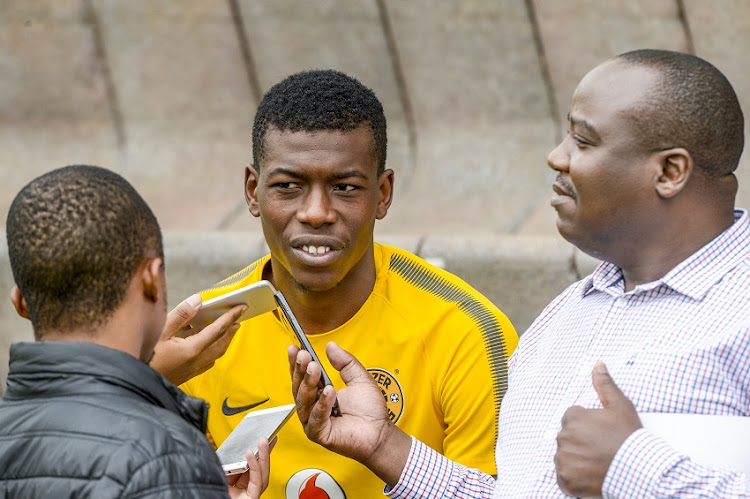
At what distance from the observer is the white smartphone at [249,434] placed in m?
2.48

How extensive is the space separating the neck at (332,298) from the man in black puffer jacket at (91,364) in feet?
3.03

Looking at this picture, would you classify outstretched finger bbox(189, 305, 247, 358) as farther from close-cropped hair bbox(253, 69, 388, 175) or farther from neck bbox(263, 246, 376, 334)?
close-cropped hair bbox(253, 69, 388, 175)

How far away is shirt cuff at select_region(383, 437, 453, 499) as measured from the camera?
2.44m

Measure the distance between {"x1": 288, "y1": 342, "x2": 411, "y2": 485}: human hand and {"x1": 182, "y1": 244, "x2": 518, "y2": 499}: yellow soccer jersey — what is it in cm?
28

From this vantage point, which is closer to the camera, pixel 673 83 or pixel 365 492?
pixel 673 83

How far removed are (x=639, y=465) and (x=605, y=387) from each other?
0.54 feet

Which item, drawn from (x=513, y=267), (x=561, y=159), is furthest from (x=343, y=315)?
(x=513, y=267)

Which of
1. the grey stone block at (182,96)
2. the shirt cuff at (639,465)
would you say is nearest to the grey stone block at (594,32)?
the grey stone block at (182,96)

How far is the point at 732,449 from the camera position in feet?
6.37

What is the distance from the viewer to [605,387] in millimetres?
2025

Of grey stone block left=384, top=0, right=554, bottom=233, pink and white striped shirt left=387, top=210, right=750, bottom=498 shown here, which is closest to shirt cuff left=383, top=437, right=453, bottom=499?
pink and white striped shirt left=387, top=210, right=750, bottom=498

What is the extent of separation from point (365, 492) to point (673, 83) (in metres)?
1.22

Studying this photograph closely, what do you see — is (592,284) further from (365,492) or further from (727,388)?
(365,492)

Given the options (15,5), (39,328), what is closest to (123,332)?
(39,328)
